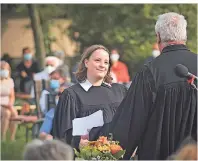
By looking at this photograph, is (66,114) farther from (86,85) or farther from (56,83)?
(56,83)

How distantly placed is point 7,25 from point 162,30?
2622cm

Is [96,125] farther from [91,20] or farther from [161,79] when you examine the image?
[91,20]

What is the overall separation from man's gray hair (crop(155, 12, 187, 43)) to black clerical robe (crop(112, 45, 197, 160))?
74mm

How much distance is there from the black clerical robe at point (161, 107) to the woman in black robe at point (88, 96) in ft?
3.05

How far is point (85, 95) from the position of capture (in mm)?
7230

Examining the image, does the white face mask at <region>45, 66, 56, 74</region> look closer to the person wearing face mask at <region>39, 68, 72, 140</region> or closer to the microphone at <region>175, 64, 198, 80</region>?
the person wearing face mask at <region>39, 68, 72, 140</region>

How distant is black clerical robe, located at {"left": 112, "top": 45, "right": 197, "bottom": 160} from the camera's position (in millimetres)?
5988

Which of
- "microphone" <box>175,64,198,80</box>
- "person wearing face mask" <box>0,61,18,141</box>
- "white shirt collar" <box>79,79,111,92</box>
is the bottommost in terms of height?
"person wearing face mask" <box>0,61,18,141</box>

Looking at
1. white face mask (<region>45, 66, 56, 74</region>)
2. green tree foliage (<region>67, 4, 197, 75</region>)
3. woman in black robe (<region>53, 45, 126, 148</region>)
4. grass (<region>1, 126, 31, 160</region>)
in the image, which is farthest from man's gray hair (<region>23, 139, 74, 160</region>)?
green tree foliage (<region>67, 4, 197, 75</region>)

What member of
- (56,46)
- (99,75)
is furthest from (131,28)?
(99,75)

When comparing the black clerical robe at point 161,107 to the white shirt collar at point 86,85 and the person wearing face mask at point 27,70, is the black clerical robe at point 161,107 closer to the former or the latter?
the white shirt collar at point 86,85

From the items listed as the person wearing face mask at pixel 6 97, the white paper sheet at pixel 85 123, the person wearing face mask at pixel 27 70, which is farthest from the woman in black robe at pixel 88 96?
the person wearing face mask at pixel 27 70

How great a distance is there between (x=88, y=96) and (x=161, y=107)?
54.1 inches

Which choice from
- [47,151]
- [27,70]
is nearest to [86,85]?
[47,151]
